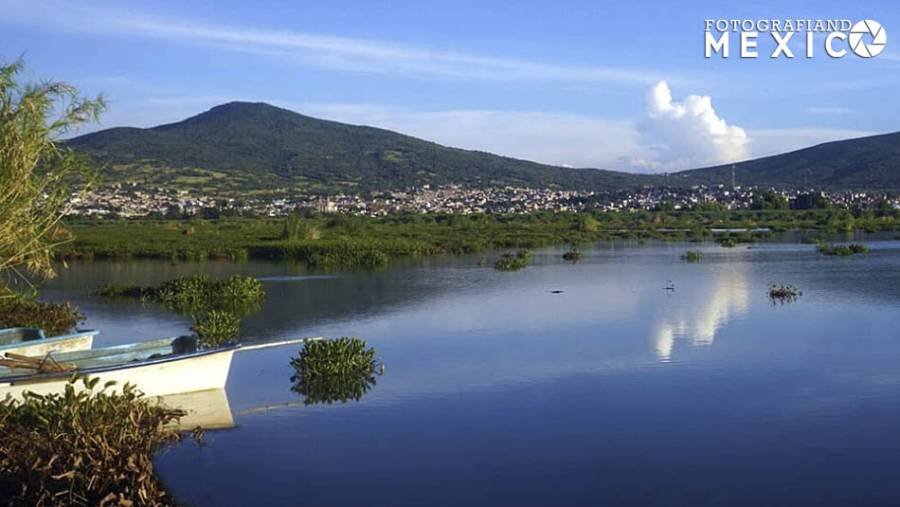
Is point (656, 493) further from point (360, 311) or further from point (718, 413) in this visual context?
point (360, 311)

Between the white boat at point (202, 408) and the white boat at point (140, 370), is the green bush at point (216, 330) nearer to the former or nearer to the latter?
the white boat at point (140, 370)

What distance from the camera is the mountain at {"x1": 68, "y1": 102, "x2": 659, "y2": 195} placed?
422 feet

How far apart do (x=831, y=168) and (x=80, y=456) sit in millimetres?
152705

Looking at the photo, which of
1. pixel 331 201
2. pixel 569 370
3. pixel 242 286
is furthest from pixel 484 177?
pixel 569 370

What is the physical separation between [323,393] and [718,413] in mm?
5825

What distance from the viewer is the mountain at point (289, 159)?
129m

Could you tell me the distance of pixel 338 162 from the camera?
14688 cm

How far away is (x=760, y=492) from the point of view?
10.8 metres

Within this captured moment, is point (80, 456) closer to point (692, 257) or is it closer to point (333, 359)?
point (333, 359)

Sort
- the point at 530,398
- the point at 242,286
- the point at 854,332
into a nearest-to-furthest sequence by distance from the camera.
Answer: the point at 530,398 → the point at 854,332 → the point at 242,286

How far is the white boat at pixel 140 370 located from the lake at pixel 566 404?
0.69 m

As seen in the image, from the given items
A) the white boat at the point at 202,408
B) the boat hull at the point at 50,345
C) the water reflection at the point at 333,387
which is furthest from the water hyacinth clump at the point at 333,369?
the boat hull at the point at 50,345

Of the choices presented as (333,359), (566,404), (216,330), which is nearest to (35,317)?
(216,330)

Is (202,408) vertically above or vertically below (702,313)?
below
